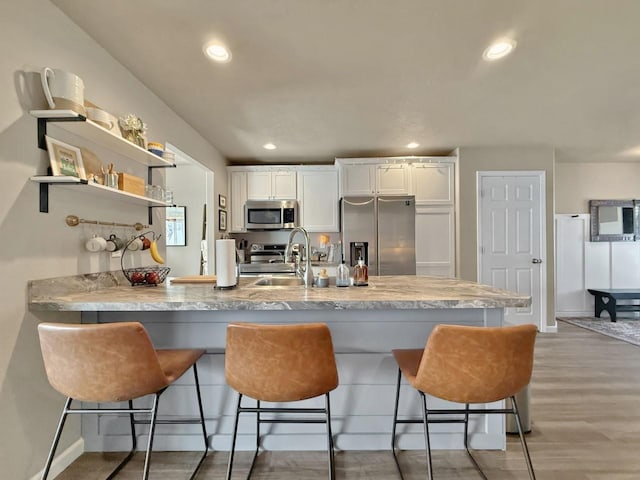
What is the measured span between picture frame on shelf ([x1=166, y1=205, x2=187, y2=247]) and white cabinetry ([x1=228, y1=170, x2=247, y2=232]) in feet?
2.07

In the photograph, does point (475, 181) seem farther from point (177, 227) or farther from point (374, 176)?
point (177, 227)

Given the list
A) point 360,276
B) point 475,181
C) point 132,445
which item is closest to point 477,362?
point 360,276

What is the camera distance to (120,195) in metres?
1.88

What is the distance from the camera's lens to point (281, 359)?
1233 millimetres

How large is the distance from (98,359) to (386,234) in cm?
324

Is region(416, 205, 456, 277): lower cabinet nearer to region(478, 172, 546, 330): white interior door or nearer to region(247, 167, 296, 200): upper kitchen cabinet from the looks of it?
region(478, 172, 546, 330): white interior door

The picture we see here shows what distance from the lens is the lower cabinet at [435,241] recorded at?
4086 millimetres

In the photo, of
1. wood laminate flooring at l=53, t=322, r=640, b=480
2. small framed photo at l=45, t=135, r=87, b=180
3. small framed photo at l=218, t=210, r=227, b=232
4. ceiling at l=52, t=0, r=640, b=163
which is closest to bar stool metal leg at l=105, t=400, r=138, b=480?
wood laminate flooring at l=53, t=322, r=640, b=480

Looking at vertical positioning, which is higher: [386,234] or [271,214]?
[271,214]

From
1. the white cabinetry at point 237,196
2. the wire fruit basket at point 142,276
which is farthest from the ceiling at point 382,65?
the wire fruit basket at point 142,276

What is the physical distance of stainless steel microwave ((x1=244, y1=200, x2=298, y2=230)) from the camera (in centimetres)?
427

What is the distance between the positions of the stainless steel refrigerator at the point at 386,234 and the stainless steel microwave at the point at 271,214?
0.79m

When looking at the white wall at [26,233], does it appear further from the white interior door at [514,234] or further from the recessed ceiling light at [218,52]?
the white interior door at [514,234]

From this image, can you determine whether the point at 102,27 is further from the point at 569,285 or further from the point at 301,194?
the point at 569,285
